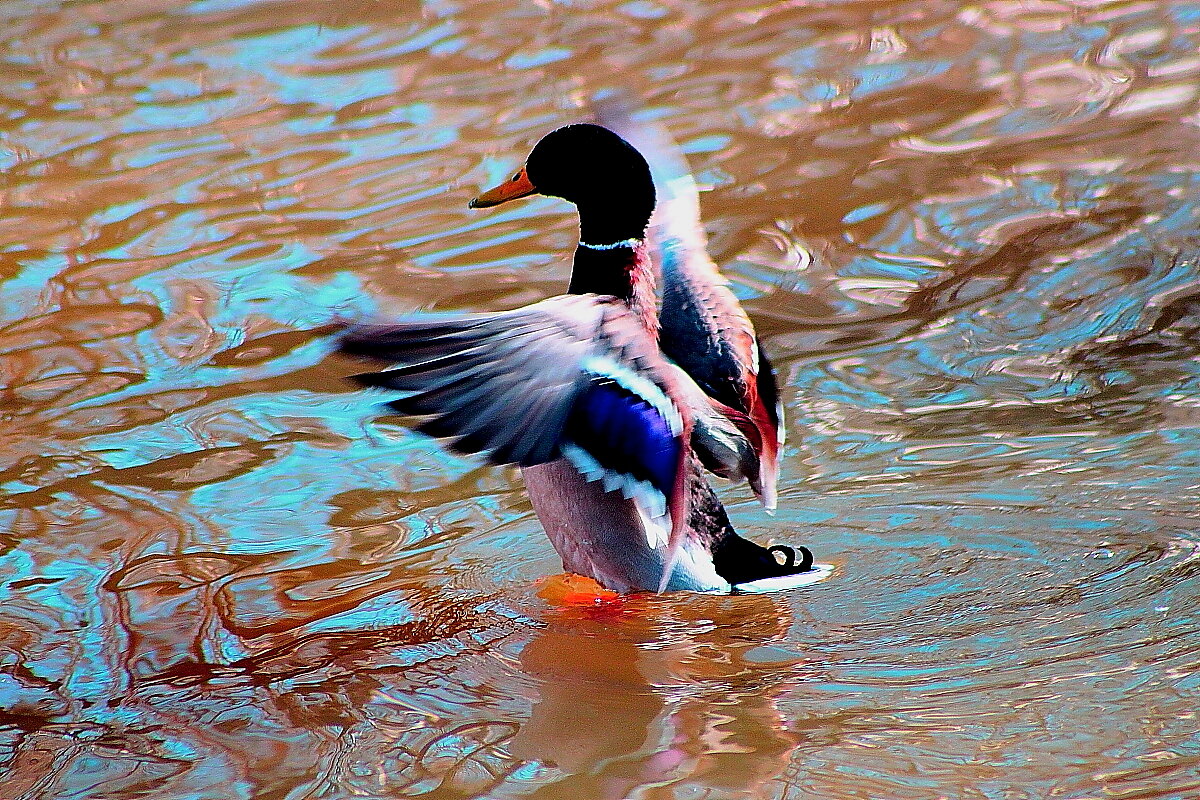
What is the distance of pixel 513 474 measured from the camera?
497 centimetres

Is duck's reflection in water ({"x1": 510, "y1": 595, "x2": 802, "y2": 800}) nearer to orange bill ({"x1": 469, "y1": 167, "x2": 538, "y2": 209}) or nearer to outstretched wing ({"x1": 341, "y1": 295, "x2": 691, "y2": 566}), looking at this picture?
outstretched wing ({"x1": 341, "y1": 295, "x2": 691, "y2": 566})

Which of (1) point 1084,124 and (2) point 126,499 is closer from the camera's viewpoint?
(2) point 126,499

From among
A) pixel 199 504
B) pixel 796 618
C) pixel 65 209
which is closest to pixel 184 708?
pixel 199 504

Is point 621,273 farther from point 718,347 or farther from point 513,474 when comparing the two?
point 513,474

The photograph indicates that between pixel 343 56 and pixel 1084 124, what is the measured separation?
3.81 m

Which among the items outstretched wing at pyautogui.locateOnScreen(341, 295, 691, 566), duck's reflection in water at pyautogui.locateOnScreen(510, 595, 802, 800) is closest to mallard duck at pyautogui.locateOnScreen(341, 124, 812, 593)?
outstretched wing at pyautogui.locateOnScreen(341, 295, 691, 566)

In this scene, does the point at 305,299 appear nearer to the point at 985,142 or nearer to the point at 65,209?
the point at 65,209

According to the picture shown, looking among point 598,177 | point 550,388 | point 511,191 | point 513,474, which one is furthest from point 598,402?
point 513,474

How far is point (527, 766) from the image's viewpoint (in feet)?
11.2

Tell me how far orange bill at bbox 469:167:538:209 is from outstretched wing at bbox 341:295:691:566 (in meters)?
0.72

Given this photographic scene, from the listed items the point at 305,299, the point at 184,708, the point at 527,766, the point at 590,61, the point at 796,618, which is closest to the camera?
→ the point at 527,766

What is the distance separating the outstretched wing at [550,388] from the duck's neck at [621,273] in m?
0.31

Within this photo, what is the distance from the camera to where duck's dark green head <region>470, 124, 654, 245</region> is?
4.28 meters

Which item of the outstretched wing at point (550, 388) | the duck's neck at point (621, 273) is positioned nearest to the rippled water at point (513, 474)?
the outstretched wing at point (550, 388)
